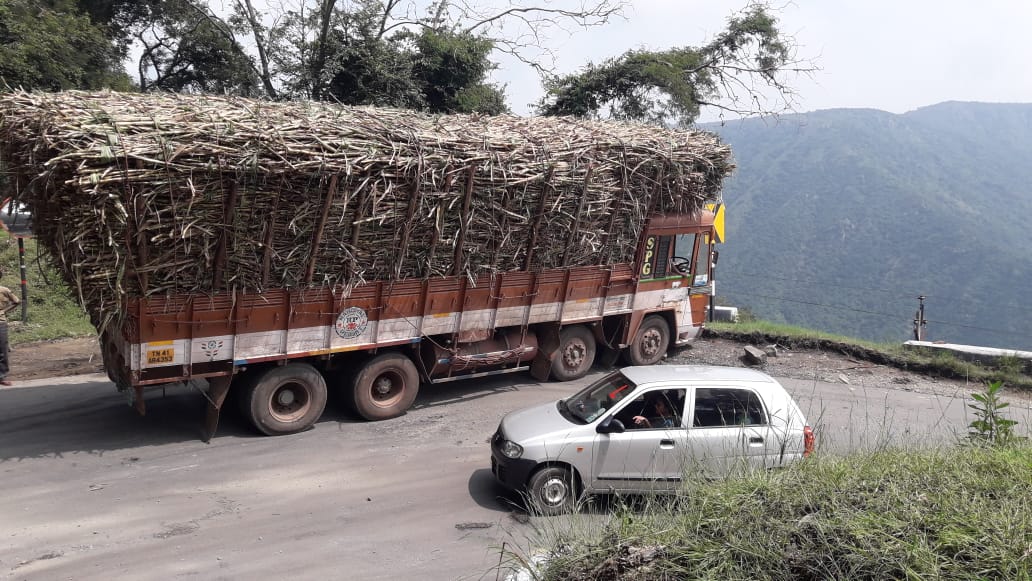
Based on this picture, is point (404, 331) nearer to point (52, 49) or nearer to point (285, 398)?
point (285, 398)

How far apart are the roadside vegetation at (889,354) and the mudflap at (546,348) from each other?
16.9 ft

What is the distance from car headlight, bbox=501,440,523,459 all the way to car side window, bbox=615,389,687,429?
3.47 ft

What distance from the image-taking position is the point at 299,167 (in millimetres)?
8125

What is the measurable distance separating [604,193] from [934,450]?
7.32m

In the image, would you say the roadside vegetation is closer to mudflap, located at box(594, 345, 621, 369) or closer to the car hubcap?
mudflap, located at box(594, 345, 621, 369)

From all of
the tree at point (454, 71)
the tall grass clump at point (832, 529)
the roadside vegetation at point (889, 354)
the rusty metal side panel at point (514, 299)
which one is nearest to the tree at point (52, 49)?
the tree at point (454, 71)

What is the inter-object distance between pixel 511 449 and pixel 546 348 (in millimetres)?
4744

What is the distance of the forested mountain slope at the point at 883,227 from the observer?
6300 centimetres

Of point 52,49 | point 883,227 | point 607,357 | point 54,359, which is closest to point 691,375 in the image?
point 607,357

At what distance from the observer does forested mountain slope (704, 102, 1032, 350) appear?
6300cm

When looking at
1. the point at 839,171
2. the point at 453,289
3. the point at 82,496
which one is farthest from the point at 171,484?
the point at 839,171

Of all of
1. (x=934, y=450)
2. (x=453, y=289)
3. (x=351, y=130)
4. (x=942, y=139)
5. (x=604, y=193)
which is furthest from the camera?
(x=942, y=139)

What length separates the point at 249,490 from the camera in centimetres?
757

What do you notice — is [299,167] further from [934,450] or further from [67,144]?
[934,450]
